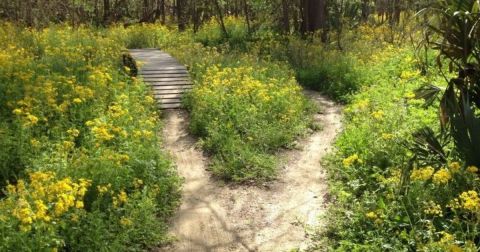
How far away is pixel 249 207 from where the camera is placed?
6430mm

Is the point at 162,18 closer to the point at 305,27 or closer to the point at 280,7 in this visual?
the point at 280,7

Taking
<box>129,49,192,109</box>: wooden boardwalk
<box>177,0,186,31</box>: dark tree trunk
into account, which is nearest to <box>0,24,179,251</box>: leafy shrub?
<box>129,49,192,109</box>: wooden boardwalk

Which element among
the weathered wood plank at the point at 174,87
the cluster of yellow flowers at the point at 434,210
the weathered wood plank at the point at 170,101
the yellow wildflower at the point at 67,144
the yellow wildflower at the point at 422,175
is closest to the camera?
the cluster of yellow flowers at the point at 434,210

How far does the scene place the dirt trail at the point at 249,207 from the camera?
5.58m

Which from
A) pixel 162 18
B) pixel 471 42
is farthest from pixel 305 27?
pixel 471 42

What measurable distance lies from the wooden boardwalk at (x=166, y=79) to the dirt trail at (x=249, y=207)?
2.35 meters

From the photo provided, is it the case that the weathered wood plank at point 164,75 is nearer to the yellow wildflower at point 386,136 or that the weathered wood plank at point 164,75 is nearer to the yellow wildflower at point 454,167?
the yellow wildflower at point 386,136

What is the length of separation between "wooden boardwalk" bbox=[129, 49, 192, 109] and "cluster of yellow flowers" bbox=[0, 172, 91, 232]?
5.95 m

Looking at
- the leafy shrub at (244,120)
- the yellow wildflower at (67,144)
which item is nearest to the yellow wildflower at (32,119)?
the yellow wildflower at (67,144)

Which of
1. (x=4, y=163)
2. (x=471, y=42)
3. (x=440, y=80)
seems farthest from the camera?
(x=440, y=80)

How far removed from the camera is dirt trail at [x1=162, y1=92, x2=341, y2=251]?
5582 mm

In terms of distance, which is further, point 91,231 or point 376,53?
point 376,53

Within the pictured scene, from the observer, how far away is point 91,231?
15.4 ft

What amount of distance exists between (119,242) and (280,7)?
17506 mm
